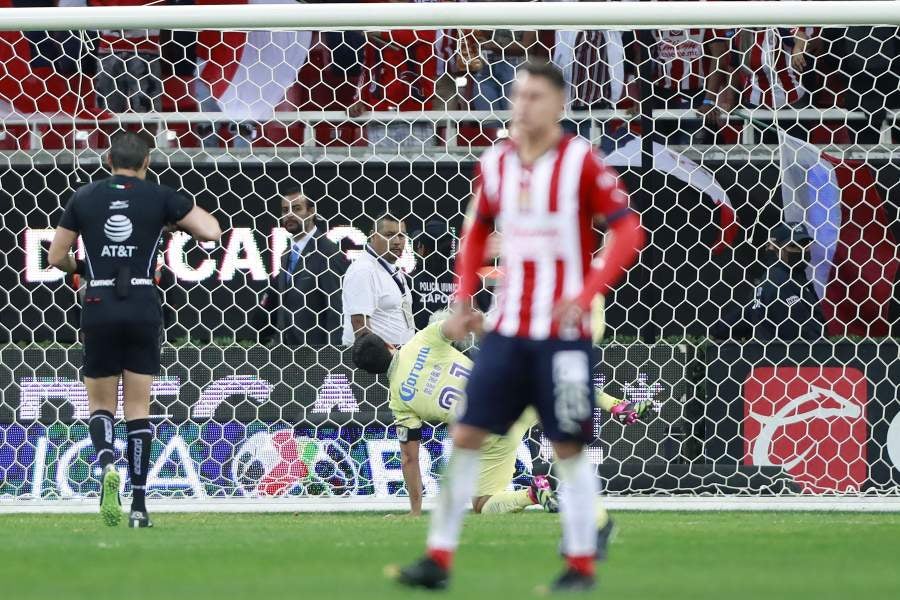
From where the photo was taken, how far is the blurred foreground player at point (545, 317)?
16.3ft

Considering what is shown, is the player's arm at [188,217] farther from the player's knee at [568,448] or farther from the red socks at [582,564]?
the red socks at [582,564]

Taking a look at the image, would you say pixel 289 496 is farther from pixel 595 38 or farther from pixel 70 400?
pixel 595 38

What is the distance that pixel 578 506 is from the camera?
5035 mm

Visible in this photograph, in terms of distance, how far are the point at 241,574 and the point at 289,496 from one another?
4850mm

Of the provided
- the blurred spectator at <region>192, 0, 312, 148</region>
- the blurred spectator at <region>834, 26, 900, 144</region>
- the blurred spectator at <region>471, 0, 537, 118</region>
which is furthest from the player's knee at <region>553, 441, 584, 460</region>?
the blurred spectator at <region>192, 0, 312, 148</region>

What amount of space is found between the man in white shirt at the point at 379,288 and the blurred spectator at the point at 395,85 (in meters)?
1.36

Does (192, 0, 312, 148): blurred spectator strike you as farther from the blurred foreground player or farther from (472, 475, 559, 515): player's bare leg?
the blurred foreground player

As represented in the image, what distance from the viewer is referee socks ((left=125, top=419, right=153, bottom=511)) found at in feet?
26.1

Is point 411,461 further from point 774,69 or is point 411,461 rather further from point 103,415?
point 774,69

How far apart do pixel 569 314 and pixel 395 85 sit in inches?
278

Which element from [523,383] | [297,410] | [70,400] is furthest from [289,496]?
→ [523,383]

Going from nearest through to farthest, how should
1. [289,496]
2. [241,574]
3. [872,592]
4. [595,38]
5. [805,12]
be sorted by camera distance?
[872,592]
[241,574]
[805,12]
[289,496]
[595,38]

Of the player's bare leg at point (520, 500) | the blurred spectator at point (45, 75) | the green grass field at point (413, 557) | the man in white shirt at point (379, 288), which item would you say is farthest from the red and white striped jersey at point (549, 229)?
the blurred spectator at point (45, 75)

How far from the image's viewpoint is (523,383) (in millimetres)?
5094
